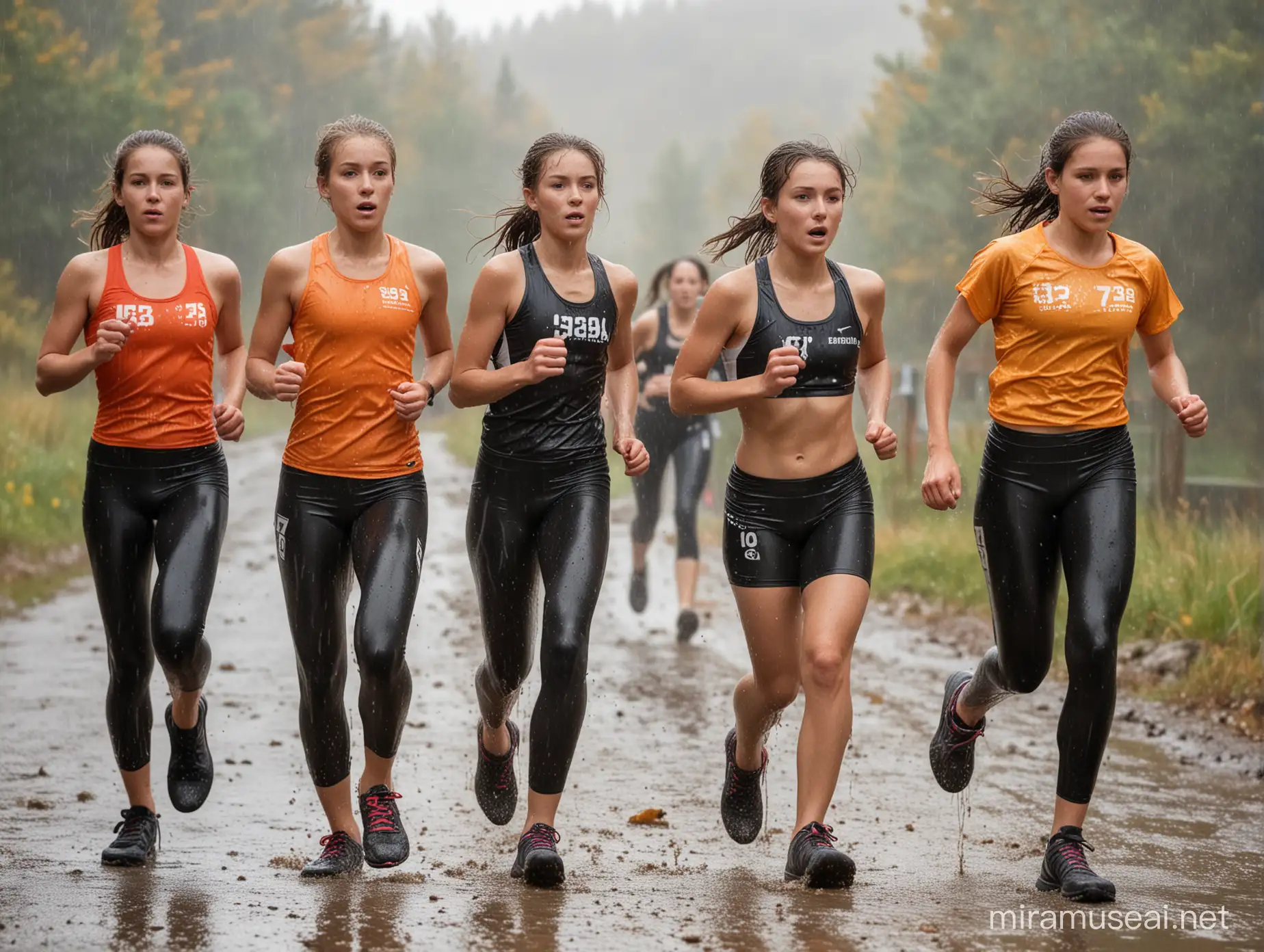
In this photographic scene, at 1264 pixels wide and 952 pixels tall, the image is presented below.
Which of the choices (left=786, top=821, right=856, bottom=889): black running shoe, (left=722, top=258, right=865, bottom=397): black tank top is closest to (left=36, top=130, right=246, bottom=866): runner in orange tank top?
(left=722, top=258, right=865, bottom=397): black tank top

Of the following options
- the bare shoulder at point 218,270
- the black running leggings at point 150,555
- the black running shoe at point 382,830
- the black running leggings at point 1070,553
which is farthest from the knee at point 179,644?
the black running leggings at point 1070,553

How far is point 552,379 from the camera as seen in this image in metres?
6.02

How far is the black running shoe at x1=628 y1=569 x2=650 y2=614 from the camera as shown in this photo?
42.0 feet

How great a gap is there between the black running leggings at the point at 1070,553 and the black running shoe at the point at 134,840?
10.8 ft

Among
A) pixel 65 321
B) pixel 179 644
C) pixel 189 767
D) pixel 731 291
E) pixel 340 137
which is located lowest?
pixel 189 767

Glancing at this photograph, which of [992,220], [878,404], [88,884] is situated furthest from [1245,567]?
[992,220]

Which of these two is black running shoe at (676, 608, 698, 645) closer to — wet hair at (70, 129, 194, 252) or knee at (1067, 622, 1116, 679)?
wet hair at (70, 129, 194, 252)

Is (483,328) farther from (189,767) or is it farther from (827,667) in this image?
(189,767)

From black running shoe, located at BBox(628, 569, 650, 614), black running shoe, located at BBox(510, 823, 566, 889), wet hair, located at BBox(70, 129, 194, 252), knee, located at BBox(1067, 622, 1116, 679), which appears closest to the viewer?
black running shoe, located at BBox(510, 823, 566, 889)

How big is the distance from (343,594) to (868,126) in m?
37.6

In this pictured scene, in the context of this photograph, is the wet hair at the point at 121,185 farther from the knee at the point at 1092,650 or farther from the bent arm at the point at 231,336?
the knee at the point at 1092,650

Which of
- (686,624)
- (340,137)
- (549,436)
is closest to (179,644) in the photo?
(549,436)

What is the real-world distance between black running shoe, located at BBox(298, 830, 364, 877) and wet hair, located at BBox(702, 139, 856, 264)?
2558mm

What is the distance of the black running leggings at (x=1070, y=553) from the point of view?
573 centimetres
